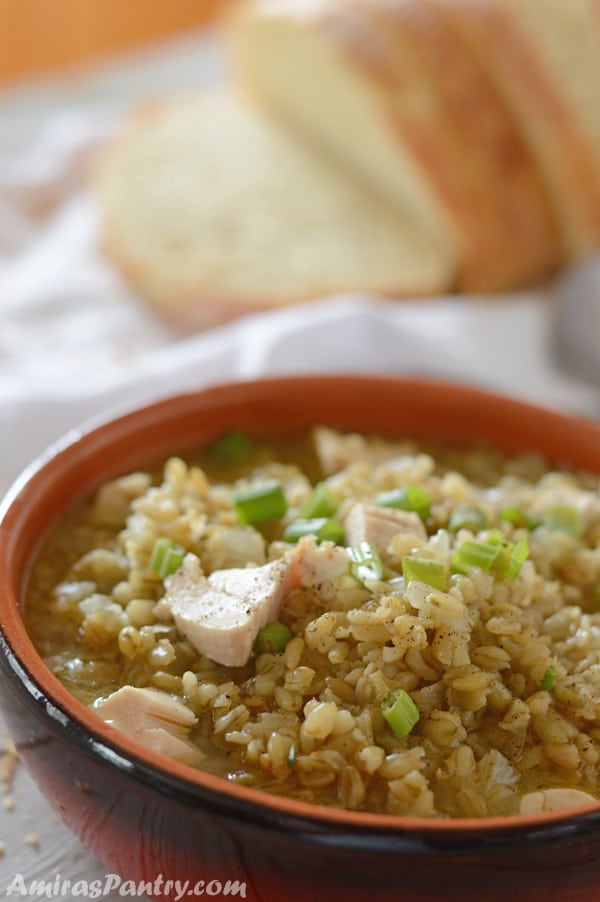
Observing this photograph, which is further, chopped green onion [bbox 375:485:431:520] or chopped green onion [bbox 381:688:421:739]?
chopped green onion [bbox 375:485:431:520]

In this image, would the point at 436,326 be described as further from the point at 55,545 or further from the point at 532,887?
the point at 532,887

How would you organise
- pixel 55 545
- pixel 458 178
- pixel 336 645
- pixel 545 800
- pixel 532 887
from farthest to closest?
pixel 458 178 < pixel 55 545 < pixel 336 645 < pixel 545 800 < pixel 532 887

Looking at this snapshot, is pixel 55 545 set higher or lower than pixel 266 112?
lower

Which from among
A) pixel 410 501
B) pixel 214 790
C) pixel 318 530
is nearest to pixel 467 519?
pixel 410 501

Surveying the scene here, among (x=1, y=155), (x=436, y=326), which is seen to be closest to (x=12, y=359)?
(x=436, y=326)

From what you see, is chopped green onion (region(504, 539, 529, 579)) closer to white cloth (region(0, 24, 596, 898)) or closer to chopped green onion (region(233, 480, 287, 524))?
chopped green onion (region(233, 480, 287, 524))

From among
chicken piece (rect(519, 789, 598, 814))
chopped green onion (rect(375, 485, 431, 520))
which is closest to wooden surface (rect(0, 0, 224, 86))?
chopped green onion (rect(375, 485, 431, 520))
